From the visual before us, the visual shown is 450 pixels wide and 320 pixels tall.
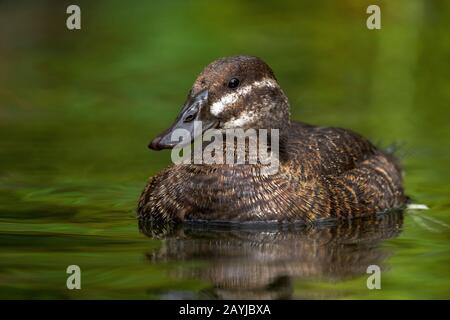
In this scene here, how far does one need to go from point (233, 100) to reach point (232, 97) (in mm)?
31

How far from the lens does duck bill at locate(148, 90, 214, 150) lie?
11.2 meters

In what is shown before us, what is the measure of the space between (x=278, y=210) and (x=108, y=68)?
27.0ft

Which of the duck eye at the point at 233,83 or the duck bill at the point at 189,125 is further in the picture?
the duck eye at the point at 233,83

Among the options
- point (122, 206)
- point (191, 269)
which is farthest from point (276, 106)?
point (191, 269)

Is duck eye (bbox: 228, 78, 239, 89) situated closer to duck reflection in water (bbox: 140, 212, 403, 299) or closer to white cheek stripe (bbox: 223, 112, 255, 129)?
white cheek stripe (bbox: 223, 112, 255, 129)

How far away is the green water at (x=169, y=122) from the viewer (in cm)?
961

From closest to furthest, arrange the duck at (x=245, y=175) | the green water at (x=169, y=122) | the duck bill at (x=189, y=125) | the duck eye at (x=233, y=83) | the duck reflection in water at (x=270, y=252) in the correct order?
1. the duck reflection in water at (x=270, y=252)
2. the green water at (x=169, y=122)
3. the duck bill at (x=189, y=125)
4. the duck at (x=245, y=175)
5. the duck eye at (x=233, y=83)

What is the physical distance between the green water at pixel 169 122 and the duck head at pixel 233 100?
1088mm

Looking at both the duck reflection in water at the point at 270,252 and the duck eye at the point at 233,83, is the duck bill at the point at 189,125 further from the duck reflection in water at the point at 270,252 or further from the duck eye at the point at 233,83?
the duck reflection in water at the point at 270,252

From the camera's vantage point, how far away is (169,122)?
16.1m

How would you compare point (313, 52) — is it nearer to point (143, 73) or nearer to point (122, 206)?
point (143, 73)

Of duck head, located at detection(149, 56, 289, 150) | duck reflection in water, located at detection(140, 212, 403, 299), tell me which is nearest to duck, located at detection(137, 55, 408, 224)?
duck head, located at detection(149, 56, 289, 150)

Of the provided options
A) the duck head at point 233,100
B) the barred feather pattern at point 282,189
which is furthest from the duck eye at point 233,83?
the barred feather pattern at point 282,189

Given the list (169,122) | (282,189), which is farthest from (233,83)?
(169,122)
